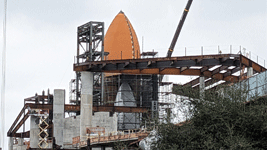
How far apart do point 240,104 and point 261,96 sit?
3.30 meters

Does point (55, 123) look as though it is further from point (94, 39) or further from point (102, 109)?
point (94, 39)

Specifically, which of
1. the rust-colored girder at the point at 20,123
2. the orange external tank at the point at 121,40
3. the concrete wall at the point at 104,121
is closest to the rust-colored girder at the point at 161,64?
the concrete wall at the point at 104,121

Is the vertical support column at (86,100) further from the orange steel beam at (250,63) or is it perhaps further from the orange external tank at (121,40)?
the orange external tank at (121,40)

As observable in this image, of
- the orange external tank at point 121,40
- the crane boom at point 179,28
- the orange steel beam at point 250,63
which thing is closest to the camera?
the orange steel beam at point 250,63

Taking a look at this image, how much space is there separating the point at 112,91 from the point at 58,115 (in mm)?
15421

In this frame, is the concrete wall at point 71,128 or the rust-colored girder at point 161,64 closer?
the rust-colored girder at point 161,64

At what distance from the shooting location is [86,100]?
200ft

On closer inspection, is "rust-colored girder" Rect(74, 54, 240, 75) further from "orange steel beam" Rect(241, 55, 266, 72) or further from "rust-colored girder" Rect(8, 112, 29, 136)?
"rust-colored girder" Rect(8, 112, 29, 136)

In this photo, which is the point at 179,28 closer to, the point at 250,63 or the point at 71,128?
the point at 71,128

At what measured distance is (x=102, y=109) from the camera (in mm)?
70875

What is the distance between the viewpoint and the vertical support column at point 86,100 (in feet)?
198

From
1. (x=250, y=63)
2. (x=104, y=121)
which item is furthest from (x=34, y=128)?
(x=250, y=63)

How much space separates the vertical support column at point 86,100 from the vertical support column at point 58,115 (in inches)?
343

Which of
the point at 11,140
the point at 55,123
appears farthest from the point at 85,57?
the point at 11,140
